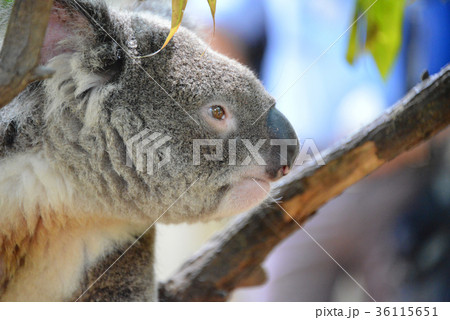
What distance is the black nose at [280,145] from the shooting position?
1532 mm

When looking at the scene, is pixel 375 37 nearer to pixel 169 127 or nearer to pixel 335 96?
pixel 169 127

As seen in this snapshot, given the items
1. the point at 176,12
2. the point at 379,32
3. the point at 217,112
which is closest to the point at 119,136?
the point at 217,112

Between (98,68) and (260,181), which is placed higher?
(98,68)

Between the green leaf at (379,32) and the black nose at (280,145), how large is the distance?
37cm

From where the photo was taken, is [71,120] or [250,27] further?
[250,27]

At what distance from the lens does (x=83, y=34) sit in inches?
58.2

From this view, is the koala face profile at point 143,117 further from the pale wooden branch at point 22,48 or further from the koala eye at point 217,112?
the pale wooden branch at point 22,48

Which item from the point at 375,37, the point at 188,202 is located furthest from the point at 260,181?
the point at 375,37

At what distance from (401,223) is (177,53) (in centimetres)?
333

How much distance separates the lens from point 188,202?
155 cm

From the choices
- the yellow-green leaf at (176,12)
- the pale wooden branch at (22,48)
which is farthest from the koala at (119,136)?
the pale wooden branch at (22,48)

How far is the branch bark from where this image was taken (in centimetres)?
200
